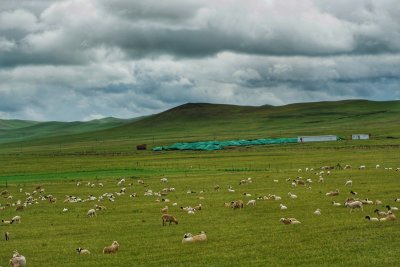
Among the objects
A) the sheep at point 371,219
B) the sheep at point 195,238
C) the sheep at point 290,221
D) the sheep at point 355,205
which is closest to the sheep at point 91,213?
the sheep at point 195,238

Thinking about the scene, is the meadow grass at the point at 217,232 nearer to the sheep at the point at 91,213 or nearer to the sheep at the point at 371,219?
the sheep at the point at 371,219

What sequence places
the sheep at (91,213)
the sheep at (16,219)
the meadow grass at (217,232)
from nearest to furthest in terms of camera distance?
the meadow grass at (217,232) < the sheep at (16,219) < the sheep at (91,213)

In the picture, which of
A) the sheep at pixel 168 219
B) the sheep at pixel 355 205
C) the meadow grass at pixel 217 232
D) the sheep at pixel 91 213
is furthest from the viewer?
the sheep at pixel 91 213

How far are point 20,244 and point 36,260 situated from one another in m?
4.35

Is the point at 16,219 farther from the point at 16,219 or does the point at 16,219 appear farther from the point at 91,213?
the point at 91,213

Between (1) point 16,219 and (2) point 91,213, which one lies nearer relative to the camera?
(1) point 16,219

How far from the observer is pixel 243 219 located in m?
30.5

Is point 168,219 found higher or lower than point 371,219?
higher

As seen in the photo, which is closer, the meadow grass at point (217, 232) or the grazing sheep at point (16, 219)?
the meadow grass at point (217, 232)

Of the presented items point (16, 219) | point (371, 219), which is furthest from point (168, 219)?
point (371, 219)

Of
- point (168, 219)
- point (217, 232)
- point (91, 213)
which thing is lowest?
point (217, 232)

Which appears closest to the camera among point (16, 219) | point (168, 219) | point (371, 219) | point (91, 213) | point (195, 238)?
point (195, 238)

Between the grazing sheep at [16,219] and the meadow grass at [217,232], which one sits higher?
the grazing sheep at [16,219]

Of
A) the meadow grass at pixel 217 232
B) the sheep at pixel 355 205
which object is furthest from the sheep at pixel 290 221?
the sheep at pixel 355 205
